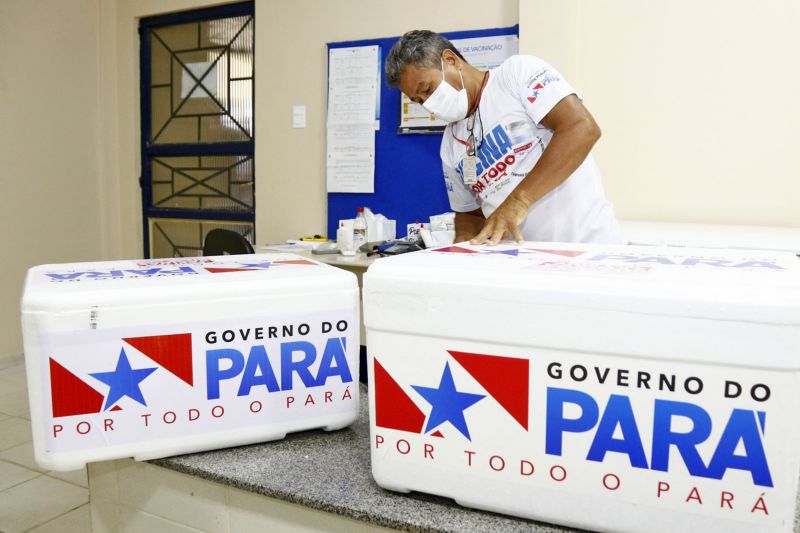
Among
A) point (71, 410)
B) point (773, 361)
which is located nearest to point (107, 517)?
point (71, 410)

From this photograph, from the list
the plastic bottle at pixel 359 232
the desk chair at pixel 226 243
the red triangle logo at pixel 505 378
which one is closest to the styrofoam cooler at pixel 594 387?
the red triangle logo at pixel 505 378

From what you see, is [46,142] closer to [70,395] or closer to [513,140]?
[513,140]

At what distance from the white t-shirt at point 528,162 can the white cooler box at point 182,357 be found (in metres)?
0.74

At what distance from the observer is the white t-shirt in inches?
55.9

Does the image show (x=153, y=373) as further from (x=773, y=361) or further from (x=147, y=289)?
(x=773, y=361)

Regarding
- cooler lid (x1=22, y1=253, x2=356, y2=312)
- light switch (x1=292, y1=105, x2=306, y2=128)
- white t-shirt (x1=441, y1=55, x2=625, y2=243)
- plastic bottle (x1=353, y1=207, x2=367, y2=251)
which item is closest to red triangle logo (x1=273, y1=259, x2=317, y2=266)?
cooler lid (x1=22, y1=253, x2=356, y2=312)

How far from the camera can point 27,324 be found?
2.32ft

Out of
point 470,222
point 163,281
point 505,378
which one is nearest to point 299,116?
point 470,222

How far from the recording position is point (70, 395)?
0.72 meters

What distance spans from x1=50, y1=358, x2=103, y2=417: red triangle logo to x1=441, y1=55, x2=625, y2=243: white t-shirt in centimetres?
101

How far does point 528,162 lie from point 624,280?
92 cm

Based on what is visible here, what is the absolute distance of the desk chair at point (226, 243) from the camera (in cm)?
216

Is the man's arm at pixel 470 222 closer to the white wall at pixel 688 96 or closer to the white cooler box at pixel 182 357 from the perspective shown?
the white cooler box at pixel 182 357

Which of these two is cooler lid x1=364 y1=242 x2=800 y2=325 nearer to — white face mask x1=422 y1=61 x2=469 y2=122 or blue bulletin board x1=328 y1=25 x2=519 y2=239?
white face mask x1=422 y1=61 x2=469 y2=122
